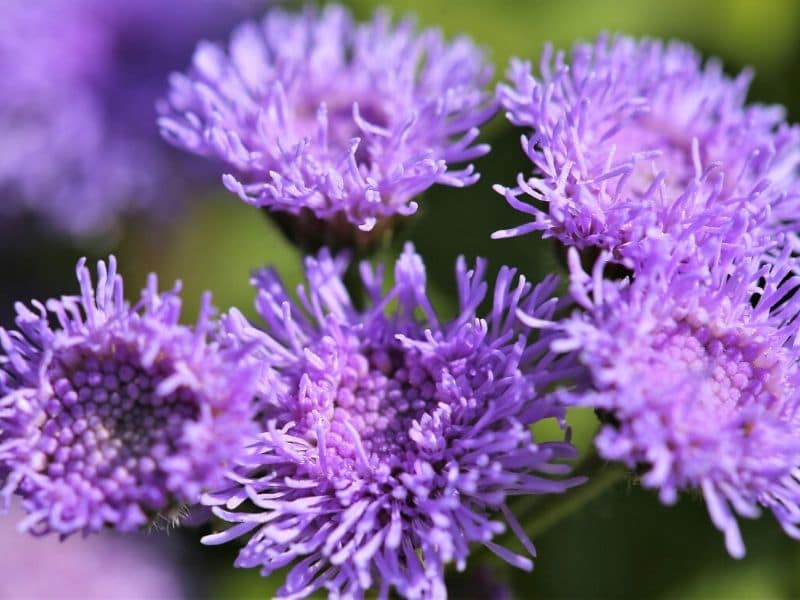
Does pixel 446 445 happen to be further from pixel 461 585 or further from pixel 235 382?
pixel 461 585

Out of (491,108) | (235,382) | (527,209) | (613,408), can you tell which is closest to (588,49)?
(491,108)

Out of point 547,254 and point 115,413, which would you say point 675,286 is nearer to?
point 547,254

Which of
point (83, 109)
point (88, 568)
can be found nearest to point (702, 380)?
point (88, 568)

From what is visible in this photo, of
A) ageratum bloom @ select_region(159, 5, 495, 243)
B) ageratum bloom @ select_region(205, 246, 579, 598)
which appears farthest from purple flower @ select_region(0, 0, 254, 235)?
ageratum bloom @ select_region(205, 246, 579, 598)

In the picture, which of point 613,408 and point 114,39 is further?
point 114,39

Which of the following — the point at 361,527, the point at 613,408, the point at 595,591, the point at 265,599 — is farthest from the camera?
the point at 265,599

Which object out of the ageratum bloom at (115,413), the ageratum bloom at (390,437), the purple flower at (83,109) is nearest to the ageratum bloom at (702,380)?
the ageratum bloom at (390,437)

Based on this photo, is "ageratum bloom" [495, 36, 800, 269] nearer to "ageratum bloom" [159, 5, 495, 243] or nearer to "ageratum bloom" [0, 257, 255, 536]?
"ageratum bloom" [159, 5, 495, 243]
